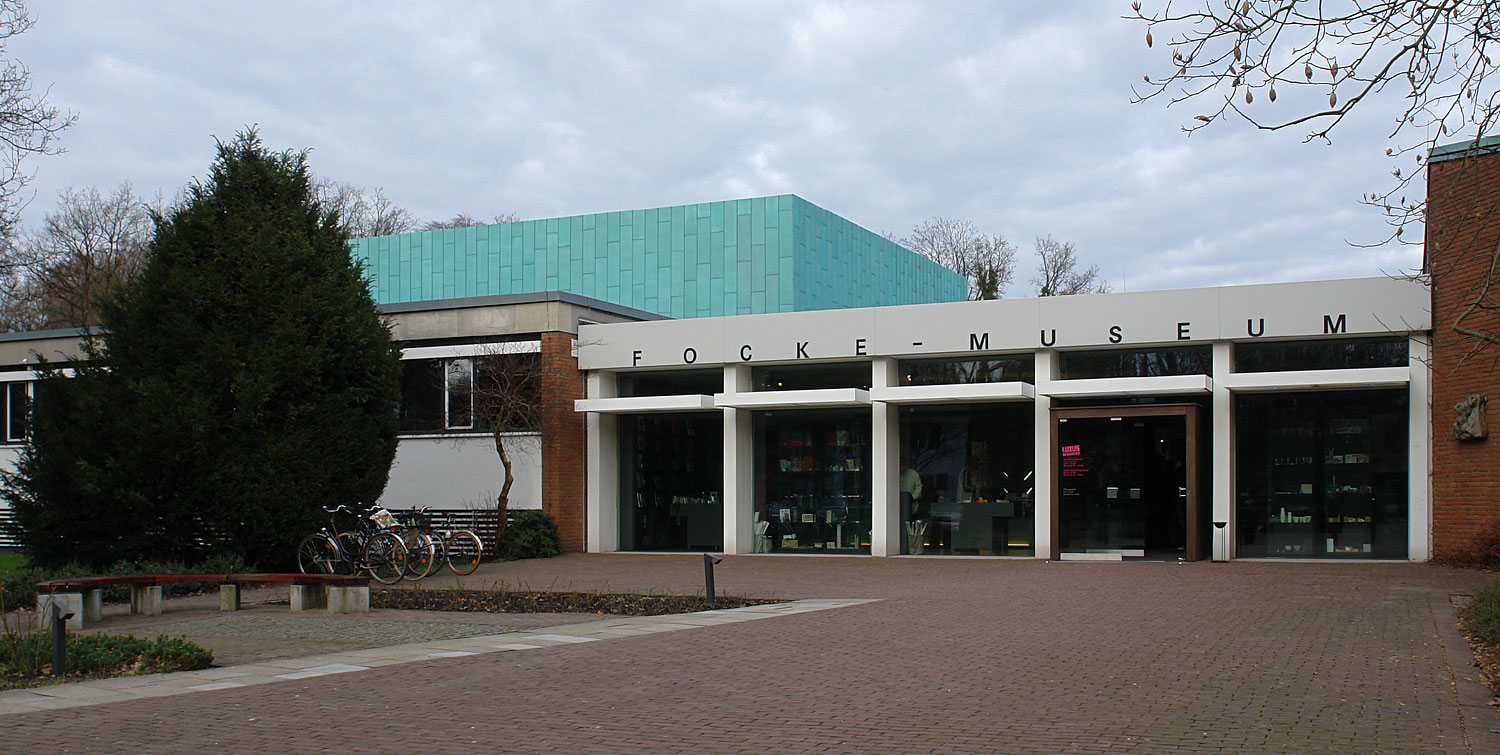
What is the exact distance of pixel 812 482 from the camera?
21.5m

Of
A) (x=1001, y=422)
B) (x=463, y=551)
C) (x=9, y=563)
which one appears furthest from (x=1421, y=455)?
(x=9, y=563)

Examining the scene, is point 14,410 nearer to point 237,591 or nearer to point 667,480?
point 667,480

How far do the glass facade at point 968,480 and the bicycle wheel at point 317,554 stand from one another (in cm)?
911

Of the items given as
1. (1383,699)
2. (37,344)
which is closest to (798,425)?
(1383,699)

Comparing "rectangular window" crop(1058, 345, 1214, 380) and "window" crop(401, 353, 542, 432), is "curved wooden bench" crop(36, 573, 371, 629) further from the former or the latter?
"rectangular window" crop(1058, 345, 1214, 380)

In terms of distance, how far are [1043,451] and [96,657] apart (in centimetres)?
1402

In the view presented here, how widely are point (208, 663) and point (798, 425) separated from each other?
44.2ft

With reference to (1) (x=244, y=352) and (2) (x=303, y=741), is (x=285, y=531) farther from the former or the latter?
(2) (x=303, y=741)

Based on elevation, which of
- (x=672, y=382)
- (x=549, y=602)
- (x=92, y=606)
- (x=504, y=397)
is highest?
(x=672, y=382)

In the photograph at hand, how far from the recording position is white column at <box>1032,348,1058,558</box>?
19156 millimetres

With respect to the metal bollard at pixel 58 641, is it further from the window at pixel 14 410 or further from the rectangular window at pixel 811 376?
the window at pixel 14 410

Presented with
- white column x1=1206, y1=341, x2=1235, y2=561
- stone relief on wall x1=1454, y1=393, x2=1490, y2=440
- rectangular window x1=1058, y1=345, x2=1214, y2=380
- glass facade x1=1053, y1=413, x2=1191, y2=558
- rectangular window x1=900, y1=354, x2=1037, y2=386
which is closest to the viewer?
stone relief on wall x1=1454, y1=393, x2=1490, y2=440

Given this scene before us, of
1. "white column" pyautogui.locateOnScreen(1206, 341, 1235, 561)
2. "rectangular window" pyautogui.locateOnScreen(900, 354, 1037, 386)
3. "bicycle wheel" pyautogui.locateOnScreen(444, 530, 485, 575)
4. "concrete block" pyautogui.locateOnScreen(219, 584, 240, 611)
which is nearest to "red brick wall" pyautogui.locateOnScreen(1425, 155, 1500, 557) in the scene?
"white column" pyautogui.locateOnScreen(1206, 341, 1235, 561)

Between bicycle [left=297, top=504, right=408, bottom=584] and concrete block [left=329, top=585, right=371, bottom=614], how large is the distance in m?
2.98
